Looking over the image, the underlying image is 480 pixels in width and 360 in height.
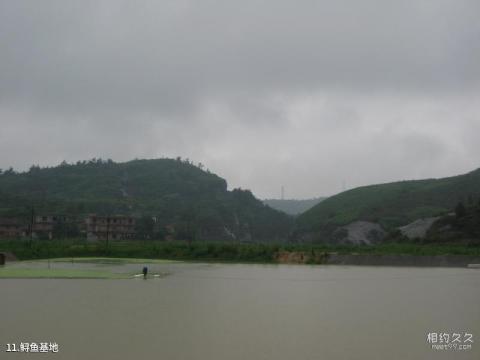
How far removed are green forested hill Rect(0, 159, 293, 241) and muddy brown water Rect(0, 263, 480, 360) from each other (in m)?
91.2

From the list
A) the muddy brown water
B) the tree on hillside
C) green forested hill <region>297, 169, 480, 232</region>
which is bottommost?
the muddy brown water

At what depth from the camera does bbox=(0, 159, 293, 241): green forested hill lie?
4870 inches

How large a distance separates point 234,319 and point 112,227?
90681 mm

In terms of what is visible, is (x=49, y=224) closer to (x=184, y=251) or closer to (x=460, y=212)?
(x=184, y=251)

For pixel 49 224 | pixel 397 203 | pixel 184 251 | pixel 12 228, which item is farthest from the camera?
pixel 397 203

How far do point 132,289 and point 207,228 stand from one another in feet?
348

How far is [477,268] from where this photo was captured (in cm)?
4656

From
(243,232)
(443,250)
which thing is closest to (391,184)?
(243,232)

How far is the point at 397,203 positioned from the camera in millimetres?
131375

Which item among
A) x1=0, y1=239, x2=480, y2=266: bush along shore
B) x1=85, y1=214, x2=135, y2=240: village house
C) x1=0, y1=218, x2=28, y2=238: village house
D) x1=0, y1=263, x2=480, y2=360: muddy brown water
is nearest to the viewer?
x1=0, y1=263, x2=480, y2=360: muddy brown water

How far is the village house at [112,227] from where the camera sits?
102750 millimetres

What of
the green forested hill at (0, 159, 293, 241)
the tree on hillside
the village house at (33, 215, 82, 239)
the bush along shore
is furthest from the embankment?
the green forested hill at (0, 159, 293, 241)

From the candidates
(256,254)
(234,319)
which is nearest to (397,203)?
(256,254)

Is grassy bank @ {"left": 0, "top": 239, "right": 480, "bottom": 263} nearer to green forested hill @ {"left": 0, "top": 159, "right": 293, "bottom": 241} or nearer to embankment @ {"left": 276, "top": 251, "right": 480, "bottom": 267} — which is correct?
embankment @ {"left": 276, "top": 251, "right": 480, "bottom": 267}
